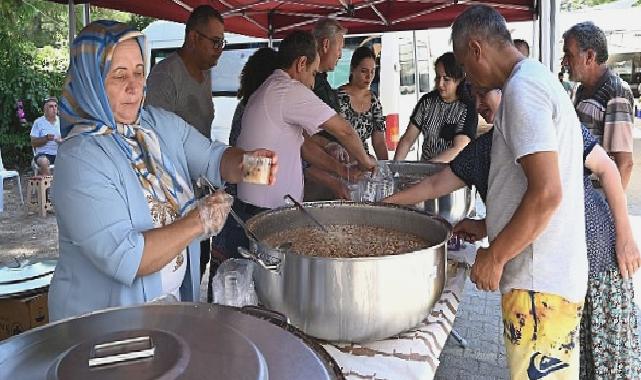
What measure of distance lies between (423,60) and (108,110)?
22.9 ft

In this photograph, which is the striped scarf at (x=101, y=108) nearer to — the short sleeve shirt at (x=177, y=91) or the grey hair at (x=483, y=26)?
the grey hair at (x=483, y=26)

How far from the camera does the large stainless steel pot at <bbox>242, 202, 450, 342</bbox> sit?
111 centimetres

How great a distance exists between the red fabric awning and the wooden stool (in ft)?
11.2

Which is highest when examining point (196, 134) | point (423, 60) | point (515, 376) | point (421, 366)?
point (423, 60)

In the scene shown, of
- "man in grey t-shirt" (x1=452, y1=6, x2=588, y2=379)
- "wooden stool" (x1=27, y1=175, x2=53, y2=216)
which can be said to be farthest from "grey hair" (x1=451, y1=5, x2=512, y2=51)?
"wooden stool" (x1=27, y1=175, x2=53, y2=216)

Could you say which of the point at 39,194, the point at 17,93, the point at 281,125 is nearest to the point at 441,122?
the point at 281,125

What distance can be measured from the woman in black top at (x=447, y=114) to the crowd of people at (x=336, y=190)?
3.40 ft

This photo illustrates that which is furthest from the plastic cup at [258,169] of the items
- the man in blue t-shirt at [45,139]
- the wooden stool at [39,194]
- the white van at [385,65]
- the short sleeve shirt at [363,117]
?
the man in blue t-shirt at [45,139]

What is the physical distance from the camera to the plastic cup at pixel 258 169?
1.40 m

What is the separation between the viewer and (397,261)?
1121 mm

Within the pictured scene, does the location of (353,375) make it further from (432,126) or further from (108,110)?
(432,126)

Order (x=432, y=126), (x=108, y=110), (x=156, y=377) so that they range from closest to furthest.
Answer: (x=156, y=377) < (x=108, y=110) < (x=432, y=126)

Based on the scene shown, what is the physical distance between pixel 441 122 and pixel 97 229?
2.70 meters

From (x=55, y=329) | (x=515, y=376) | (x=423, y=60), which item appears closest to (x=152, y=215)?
(x=55, y=329)
